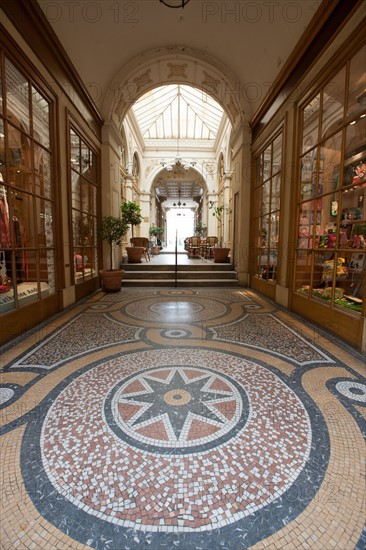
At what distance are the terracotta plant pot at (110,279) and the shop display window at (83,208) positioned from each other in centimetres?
22

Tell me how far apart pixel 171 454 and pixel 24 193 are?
2.77 m

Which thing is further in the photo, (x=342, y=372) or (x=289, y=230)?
(x=289, y=230)

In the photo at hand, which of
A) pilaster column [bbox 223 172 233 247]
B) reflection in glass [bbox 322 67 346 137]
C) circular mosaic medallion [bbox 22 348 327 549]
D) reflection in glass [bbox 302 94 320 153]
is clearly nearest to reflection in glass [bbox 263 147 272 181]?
reflection in glass [bbox 302 94 320 153]

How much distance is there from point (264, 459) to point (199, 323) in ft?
6.19

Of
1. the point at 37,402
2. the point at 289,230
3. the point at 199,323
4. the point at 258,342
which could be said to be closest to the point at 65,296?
the point at 199,323

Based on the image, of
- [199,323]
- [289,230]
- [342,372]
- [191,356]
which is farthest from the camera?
[289,230]

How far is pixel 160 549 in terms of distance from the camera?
31.0 inches

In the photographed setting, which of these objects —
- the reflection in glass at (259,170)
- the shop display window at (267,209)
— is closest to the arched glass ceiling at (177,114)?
the reflection in glass at (259,170)

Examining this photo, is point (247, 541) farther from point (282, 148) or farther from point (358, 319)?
point (282, 148)

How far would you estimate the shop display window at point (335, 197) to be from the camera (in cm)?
233

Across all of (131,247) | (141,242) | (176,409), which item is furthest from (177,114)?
(176,409)

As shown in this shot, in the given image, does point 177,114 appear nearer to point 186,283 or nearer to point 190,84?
point 190,84

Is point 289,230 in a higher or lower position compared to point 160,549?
higher

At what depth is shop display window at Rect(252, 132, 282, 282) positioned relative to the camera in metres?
4.07
